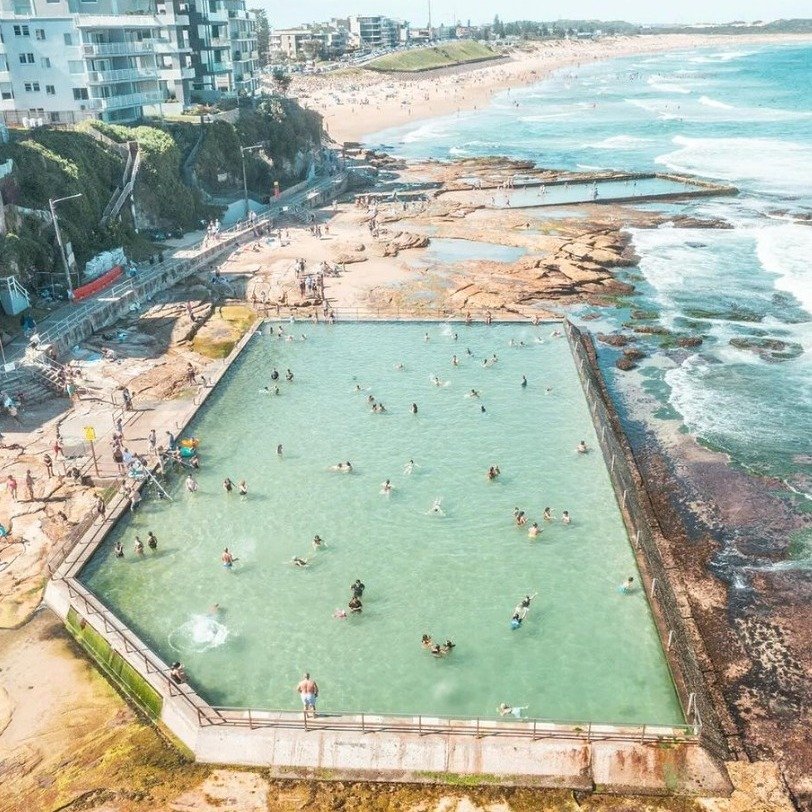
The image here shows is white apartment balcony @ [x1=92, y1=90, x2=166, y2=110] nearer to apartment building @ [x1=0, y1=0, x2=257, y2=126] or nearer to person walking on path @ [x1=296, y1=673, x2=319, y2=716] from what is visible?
apartment building @ [x1=0, y1=0, x2=257, y2=126]

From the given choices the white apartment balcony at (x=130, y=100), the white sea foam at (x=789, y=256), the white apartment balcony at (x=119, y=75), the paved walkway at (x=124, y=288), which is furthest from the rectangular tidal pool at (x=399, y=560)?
the white apartment balcony at (x=119, y=75)

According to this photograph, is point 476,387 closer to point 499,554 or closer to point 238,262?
point 499,554


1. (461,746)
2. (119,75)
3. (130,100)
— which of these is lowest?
(461,746)

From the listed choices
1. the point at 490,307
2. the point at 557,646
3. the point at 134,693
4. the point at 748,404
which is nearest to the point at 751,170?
the point at 490,307

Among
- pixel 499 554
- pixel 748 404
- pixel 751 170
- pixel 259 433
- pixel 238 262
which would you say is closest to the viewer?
pixel 499 554

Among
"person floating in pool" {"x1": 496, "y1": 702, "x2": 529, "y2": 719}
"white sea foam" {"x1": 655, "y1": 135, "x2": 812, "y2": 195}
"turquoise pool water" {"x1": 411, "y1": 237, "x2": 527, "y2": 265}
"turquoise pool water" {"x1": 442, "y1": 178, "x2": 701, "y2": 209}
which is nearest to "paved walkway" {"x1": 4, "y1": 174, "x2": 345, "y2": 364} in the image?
"turquoise pool water" {"x1": 411, "y1": 237, "x2": 527, "y2": 265}

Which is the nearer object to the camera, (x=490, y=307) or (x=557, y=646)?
(x=557, y=646)

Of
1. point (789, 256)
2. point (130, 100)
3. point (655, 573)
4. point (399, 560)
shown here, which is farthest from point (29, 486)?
point (789, 256)

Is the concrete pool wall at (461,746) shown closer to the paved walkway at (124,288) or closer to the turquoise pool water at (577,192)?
the paved walkway at (124,288)

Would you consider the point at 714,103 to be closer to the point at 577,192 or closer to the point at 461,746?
the point at 577,192
